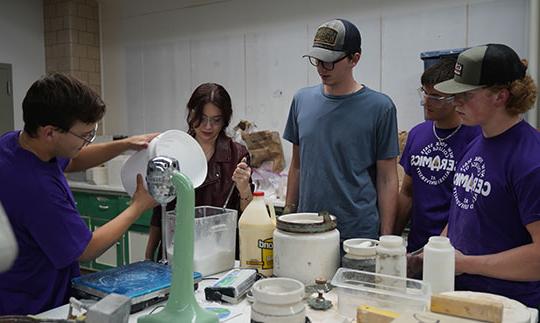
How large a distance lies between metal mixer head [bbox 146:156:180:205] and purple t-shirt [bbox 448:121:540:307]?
1.01 m

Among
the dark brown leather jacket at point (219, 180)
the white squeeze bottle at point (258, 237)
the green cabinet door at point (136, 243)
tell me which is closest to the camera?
the white squeeze bottle at point (258, 237)

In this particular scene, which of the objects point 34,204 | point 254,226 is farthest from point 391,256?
point 34,204

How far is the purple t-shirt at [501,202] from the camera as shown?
58.0 inches

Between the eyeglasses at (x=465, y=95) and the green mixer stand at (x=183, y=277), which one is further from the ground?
the eyeglasses at (x=465, y=95)

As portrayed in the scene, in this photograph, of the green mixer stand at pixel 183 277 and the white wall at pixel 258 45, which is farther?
the white wall at pixel 258 45

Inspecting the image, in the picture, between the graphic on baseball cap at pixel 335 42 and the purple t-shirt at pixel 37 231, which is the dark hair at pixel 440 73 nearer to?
the graphic on baseball cap at pixel 335 42

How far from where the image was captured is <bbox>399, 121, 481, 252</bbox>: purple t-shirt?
212cm

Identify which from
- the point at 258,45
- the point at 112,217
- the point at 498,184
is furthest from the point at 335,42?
the point at 112,217

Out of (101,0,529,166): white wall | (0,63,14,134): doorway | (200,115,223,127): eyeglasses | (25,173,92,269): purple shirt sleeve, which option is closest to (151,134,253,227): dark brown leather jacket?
(200,115,223,127): eyeglasses

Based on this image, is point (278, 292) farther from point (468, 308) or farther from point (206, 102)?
point (206, 102)

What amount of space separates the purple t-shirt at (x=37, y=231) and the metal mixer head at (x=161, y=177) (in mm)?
252

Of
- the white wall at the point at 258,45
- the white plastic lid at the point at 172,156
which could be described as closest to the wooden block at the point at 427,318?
the white plastic lid at the point at 172,156

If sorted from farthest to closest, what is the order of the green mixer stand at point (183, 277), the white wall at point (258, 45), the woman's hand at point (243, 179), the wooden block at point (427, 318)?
the white wall at point (258, 45), the woman's hand at point (243, 179), the green mixer stand at point (183, 277), the wooden block at point (427, 318)

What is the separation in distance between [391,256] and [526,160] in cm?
54
